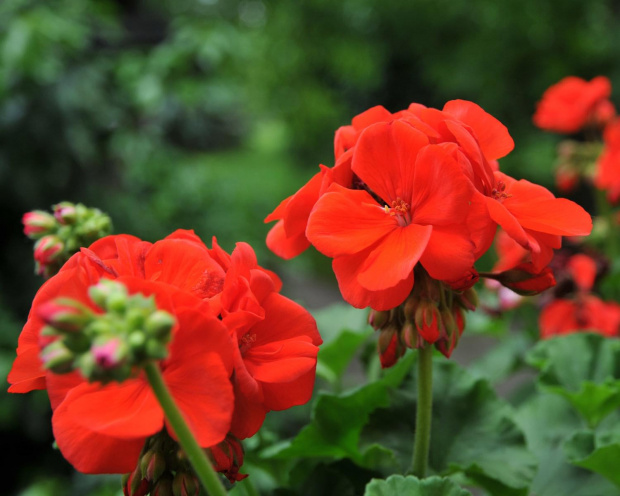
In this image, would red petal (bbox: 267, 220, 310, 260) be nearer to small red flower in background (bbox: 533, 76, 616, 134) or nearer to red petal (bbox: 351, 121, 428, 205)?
red petal (bbox: 351, 121, 428, 205)

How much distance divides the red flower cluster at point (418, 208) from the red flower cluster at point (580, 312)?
0.72 meters

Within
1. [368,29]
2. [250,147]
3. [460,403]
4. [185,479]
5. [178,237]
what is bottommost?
[250,147]

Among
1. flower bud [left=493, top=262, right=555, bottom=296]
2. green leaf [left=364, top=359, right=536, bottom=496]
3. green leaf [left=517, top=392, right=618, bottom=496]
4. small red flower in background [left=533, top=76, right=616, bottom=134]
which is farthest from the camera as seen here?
small red flower in background [left=533, top=76, right=616, bottom=134]

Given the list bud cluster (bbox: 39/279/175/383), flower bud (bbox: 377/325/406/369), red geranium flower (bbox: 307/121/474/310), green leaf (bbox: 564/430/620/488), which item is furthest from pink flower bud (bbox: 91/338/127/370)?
green leaf (bbox: 564/430/620/488)

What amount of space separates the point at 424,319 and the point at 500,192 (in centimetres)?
14

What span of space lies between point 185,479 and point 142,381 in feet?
0.32

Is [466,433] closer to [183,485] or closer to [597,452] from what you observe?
[597,452]

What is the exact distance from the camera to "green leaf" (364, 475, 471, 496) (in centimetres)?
55

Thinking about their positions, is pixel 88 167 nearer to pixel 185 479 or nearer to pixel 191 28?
pixel 191 28

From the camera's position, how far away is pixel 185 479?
1.62ft

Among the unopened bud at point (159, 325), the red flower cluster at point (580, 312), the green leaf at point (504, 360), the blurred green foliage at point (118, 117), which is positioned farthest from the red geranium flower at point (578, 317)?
the blurred green foliage at point (118, 117)

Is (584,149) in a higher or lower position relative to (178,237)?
lower

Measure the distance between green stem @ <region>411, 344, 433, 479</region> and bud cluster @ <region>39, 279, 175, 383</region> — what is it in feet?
0.97

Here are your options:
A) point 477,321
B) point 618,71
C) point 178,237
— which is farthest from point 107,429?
point 618,71
